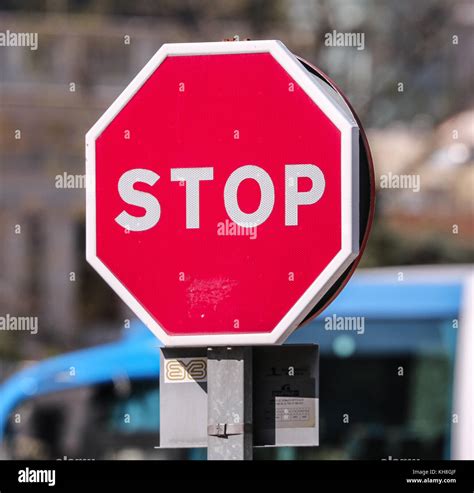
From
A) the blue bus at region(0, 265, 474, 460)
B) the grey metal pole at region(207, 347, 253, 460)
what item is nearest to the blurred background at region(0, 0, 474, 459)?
the blue bus at region(0, 265, 474, 460)

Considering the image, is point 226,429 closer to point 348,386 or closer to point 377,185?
point 348,386

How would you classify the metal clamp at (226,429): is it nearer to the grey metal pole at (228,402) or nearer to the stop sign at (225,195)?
the grey metal pole at (228,402)

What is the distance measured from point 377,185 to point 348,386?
6.43 metres

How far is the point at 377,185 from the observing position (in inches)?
625

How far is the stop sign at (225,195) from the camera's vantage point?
299 cm

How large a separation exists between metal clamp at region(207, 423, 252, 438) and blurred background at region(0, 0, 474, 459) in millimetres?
5502

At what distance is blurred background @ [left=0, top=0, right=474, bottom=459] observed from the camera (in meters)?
9.50

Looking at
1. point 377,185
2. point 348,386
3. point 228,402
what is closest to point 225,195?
point 228,402

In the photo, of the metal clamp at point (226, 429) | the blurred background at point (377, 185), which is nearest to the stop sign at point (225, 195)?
the metal clamp at point (226, 429)

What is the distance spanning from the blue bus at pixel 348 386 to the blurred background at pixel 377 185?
2 centimetres

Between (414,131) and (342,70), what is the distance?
2.00 meters

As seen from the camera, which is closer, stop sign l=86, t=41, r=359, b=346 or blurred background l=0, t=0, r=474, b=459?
stop sign l=86, t=41, r=359, b=346

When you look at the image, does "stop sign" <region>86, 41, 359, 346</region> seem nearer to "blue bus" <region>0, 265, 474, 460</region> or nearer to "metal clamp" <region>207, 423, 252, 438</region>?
"metal clamp" <region>207, 423, 252, 438</region>
